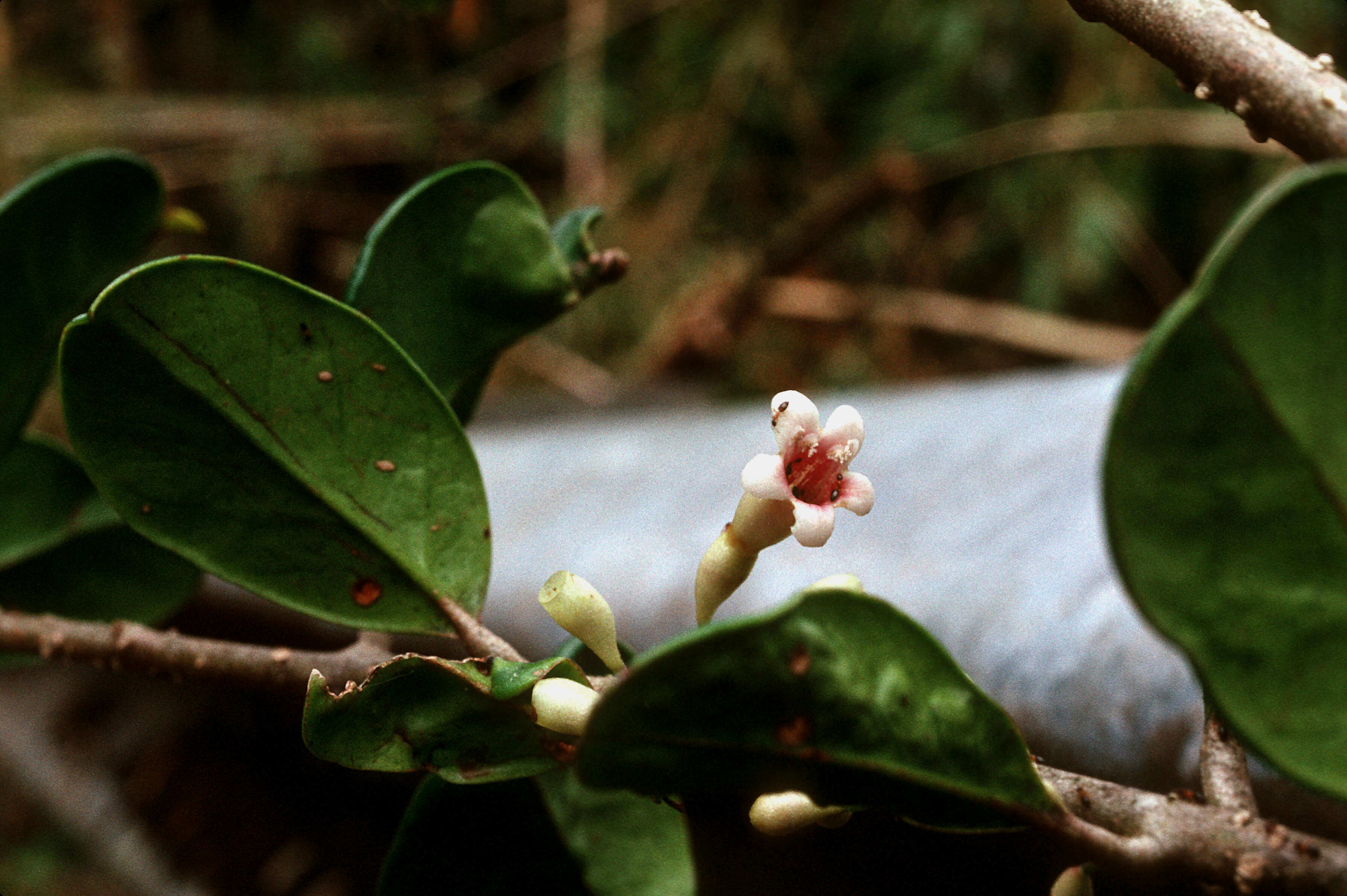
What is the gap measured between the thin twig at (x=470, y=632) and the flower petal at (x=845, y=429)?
0.14m

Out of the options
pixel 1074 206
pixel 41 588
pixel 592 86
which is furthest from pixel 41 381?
pixel 592 86

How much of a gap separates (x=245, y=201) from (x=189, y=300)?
2.24 meters

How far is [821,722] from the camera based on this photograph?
230mm

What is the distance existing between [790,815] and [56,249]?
0.40m

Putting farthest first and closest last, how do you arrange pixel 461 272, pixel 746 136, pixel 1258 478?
pixel 746 136, pixel 461 272, pixel 1258 478

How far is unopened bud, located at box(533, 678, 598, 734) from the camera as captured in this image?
0.28 m

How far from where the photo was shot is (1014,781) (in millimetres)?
243

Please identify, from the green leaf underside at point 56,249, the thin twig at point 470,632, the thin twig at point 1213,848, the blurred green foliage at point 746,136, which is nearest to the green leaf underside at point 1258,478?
the thin twig at point 1213,848

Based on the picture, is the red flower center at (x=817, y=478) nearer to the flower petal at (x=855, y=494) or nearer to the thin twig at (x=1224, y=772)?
the flower petal at (x=855, y=494)

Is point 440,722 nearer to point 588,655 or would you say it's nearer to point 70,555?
point 588,655

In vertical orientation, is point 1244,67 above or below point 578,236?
above

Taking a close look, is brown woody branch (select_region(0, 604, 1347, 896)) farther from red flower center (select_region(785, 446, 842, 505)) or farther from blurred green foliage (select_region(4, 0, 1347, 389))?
blurred green foliage (select_region(4, 0, 1347, 389))

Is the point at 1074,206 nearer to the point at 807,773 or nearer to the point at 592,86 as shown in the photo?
the point at 592,86

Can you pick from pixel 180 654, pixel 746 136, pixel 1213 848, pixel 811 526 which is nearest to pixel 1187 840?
pixel 1213 848
